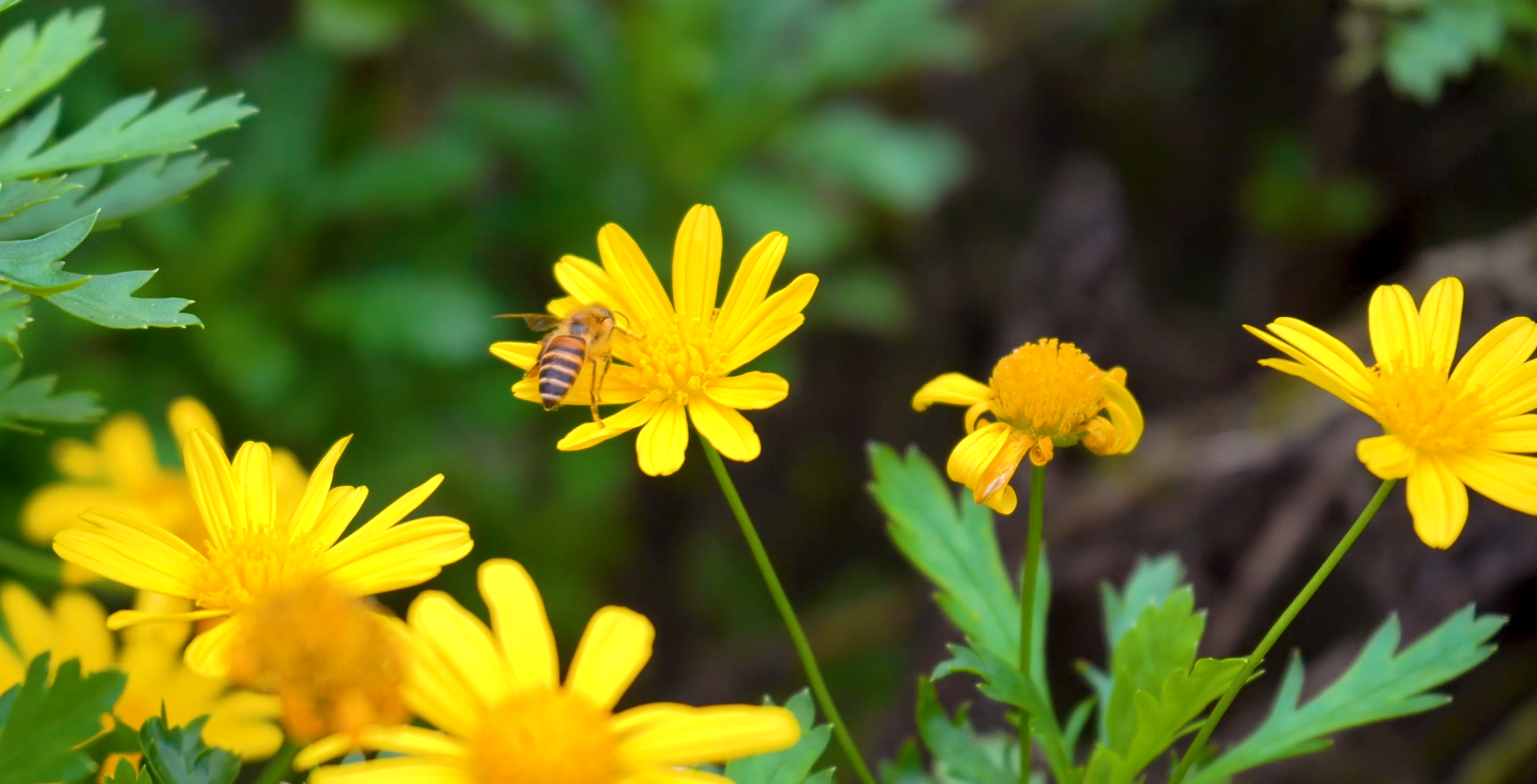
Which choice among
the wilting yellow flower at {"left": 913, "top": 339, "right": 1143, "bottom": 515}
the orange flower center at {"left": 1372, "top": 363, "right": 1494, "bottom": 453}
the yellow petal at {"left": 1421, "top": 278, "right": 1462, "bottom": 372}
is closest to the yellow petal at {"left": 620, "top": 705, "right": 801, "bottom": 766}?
the wilting yellow flower at {"left": 913, "top": 339, "right": 1143, "bottom": 515}

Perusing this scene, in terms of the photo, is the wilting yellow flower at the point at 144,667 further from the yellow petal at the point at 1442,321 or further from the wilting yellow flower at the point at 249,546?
the yellow petal at the point at 1442,321

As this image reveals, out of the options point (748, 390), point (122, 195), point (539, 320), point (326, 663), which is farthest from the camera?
point (539, 320)

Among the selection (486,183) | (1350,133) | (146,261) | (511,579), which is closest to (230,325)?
(146,261)

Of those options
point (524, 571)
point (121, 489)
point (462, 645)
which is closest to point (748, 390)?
point (524, 571)

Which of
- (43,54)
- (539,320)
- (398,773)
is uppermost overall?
(43,54)

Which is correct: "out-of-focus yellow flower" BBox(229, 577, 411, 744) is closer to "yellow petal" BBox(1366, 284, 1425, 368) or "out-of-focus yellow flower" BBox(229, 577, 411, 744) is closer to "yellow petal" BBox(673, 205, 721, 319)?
"yellow petal" BBox(673, 205, 721, 319)

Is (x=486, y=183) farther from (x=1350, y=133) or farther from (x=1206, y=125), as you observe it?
(x=1350, y=133)

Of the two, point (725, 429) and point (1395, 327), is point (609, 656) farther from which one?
point (1395, 327)
